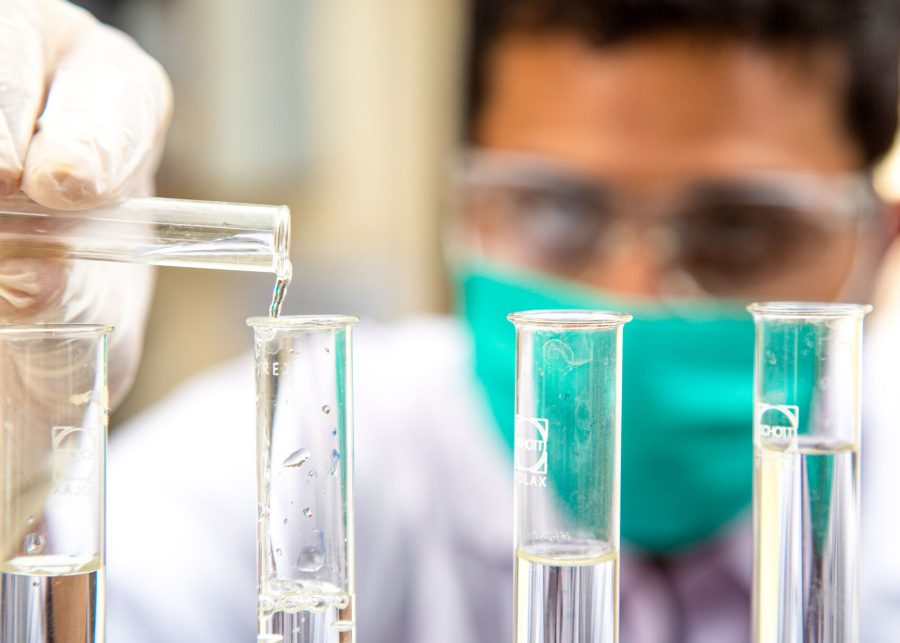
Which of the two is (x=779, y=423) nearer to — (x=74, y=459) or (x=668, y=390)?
(x=74, y=459)

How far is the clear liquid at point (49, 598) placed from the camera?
689mm

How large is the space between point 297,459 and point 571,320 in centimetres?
22

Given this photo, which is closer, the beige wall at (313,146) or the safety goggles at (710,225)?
the safety goggles at (710,225)

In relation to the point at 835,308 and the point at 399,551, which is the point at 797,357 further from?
the point at 399,551

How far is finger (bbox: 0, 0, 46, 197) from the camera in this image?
0.81 meters

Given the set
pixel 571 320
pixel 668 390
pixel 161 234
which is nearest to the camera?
pixel 571 320

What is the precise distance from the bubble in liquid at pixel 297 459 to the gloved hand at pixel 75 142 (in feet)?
0.93

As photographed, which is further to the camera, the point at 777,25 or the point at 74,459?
the point at 777,25

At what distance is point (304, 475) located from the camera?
0.70 metres

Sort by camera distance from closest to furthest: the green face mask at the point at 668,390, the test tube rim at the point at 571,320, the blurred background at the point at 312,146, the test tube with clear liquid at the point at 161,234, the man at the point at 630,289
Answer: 1. the test tube rim at the point at 571,320
2. the test tube with clear liquid at the point at 161,234
3. the green face mask at the point at 668,390
4. the man at the point at 630,289
5. the blurred background at the point at 312,146

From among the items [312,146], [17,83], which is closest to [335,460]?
[17,83]

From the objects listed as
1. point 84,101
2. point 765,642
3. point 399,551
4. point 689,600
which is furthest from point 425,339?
point 765,642

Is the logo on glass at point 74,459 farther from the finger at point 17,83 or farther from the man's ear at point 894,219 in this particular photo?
the man's ear at point 894,219

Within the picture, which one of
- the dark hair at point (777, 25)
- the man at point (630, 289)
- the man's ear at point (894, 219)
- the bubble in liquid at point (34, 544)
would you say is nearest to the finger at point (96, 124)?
the bubble in liquid at point (34, 544)
